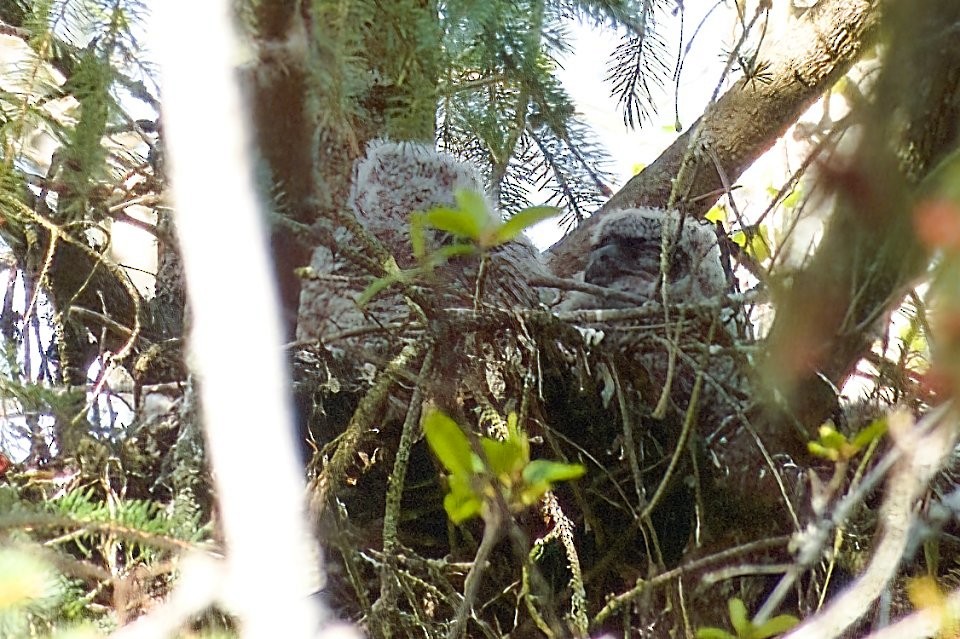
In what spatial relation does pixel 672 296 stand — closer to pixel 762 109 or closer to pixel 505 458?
pixel 762 109

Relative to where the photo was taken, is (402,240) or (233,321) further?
(402,240)

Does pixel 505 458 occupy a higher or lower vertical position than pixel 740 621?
higher

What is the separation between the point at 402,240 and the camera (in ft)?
4.77

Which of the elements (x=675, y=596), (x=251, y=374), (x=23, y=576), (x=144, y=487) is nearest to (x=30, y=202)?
(x=144, y=487)

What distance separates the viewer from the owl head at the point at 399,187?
1.39m

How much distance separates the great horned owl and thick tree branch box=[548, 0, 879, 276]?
0.25 metres

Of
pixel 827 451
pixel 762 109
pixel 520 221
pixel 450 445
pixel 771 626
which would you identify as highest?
pixel 762 109

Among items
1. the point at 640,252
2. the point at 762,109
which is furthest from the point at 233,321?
the point at 762,109

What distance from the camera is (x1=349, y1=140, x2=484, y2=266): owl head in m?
1.39

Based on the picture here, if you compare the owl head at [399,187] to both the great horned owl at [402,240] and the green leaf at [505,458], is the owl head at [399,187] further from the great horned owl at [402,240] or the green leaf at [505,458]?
the green leaf at [505,458]

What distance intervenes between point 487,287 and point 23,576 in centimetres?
85

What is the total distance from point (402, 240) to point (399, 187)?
97 mm

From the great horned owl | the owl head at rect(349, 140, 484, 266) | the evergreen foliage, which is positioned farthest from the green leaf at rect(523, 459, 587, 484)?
the owl head at rect(349, 140, 484, 266)

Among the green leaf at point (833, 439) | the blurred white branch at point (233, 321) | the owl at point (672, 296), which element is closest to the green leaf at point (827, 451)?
the green leaf at point (833, 439)
